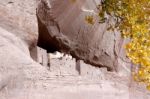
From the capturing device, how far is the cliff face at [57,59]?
18.2 feet

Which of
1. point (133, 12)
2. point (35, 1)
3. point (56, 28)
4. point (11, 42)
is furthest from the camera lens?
point (56, 28)

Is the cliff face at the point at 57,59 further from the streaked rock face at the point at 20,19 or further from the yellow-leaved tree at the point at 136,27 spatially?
the yellow-leaved tree at the point at 136,27

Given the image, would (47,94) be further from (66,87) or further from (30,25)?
(30,25)

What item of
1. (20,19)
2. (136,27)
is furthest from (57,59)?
(136,27)

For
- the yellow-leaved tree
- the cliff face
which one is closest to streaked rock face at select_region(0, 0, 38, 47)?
the cliff face

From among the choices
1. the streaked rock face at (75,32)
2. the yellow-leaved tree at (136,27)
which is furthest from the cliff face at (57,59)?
the yellow-leaved tree at (136,27)

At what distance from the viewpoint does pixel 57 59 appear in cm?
657

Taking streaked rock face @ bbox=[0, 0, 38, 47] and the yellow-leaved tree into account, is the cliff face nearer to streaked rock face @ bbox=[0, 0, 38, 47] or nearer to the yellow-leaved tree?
streaked rock face @ bbox=[0, 0, 38, 47]

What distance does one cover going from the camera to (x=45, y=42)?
24.8 feet

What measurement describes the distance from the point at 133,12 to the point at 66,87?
1.63m

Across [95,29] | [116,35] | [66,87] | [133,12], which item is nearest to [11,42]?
[66,87]

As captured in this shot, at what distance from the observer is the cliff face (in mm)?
5551

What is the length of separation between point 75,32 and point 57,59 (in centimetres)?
114

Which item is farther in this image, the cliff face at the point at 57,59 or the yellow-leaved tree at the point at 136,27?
the cliff face at the point at 57,59
